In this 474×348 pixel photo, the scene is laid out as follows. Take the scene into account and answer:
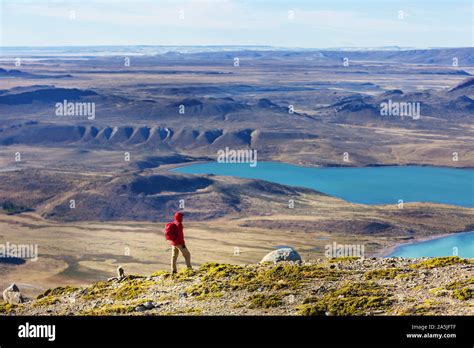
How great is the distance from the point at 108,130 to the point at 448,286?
110043 mm

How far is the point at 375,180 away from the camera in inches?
3752

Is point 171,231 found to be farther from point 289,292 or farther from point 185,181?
point 185,181

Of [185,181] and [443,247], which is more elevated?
[185,181]

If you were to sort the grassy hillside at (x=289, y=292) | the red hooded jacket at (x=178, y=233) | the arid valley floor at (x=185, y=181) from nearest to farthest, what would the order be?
the grassy hillside at (x=289, y=292) → the red hooded jacket at (x=178, y=233) → the arid valley floor at (x=185, y=181)

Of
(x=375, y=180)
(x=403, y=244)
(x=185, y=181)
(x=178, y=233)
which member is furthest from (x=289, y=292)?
(x=375, y=180)

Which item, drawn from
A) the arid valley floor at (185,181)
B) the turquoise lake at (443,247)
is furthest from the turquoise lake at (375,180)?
the arid valley floor at (185,181)

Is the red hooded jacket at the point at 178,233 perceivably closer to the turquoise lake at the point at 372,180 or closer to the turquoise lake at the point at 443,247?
the turquoise lake at the point at 443,247

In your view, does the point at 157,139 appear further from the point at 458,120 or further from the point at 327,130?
the point at 458,120

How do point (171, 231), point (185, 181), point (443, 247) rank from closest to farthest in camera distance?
1. point (171, 231)
2. point (443, 247)
3. point (185, 181)

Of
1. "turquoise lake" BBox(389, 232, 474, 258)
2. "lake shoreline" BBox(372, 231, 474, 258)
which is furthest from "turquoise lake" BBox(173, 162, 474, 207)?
"turquoise lake" BBox(389, 232, 474, 258)

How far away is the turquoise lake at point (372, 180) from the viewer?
8469 cm

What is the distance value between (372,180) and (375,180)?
376mm
